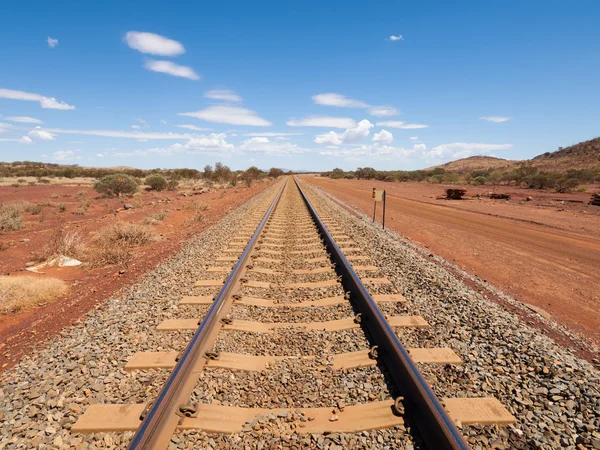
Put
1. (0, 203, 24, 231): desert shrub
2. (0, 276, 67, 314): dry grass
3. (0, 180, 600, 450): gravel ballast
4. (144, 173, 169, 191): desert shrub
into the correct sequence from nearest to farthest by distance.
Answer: (0, 180, 600, 450): gravel ballast < (0, 276, 67, 314): dry grass < (0, 203, 24, 231): desert shrub < (144, 173, 169, 191): desert shrub

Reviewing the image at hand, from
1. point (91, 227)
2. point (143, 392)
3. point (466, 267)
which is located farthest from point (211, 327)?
point (91, 227)

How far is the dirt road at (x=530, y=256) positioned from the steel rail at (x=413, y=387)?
3.27 metres

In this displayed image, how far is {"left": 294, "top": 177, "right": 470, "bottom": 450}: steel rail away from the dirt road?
3.27 m

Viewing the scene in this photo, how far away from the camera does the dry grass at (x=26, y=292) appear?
17.8 feet

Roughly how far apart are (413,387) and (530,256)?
26.9 ft

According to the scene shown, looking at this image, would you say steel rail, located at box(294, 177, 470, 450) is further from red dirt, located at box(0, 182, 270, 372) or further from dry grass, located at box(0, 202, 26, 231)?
dry grass, located at box(0, 202, 26, 231)

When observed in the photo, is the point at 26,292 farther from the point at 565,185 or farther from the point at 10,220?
the point at 565,185

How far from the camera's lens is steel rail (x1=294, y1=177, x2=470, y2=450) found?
2258mm

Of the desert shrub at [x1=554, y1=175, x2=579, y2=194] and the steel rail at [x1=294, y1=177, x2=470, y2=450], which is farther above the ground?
the desert shrub at [x1=554, y1=175, x2=579, y2=194]

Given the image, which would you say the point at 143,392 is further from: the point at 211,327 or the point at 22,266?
the point at 22,266

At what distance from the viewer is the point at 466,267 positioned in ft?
25.5

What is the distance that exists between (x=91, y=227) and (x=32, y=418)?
40.1 ft

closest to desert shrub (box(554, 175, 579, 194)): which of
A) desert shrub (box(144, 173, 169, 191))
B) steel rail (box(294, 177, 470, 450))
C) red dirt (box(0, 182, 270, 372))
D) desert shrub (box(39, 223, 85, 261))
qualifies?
red dirt (box(0, 182, 270, 372))

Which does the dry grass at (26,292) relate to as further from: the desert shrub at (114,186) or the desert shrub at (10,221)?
the desert shrub at (114,186)
